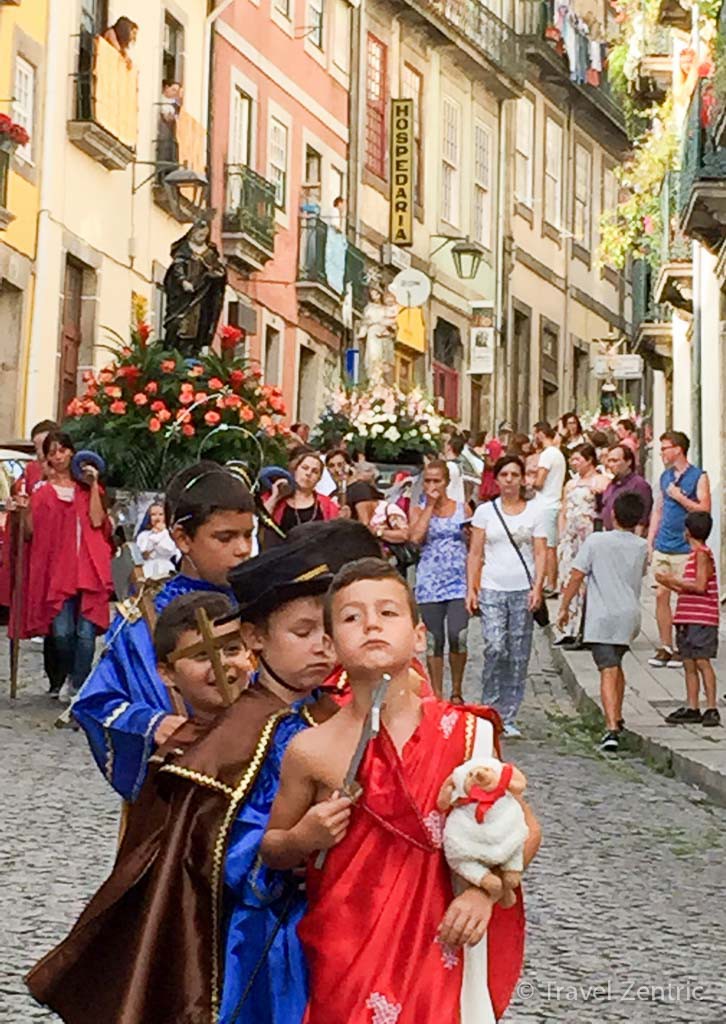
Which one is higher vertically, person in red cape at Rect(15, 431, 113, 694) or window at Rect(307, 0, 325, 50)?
window at Rect(307, 0, 325, 50)

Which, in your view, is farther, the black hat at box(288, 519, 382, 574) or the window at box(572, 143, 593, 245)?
the window at box(572, 143, 593, 245)

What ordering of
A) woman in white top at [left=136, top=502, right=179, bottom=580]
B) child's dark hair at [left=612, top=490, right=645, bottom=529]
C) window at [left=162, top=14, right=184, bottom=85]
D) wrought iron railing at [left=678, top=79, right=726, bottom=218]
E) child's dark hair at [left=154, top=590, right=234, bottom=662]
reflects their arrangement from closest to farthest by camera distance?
child's dark hair at [left=154, top=590, right=234, bottom=662] < woman in white top at [left=136, top=502, right=179, bottom=580] < child's dark hair at [left=612, top=490, right=645, bottom=529] < wrought iron railing at [left=678, top=79, right=726, bottom=218] < window at [left=162, top=14, right=184, bottom=85]

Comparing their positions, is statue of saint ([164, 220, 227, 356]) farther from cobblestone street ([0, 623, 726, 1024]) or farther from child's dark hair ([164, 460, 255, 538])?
child's dark hair ([164, 460, 255, 538])

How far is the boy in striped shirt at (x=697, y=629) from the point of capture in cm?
1423

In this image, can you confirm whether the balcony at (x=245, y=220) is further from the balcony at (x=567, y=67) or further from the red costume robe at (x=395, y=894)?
the red costume robe at (x=395, y=894)

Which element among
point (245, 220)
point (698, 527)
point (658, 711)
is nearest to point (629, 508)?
point (698, 527)

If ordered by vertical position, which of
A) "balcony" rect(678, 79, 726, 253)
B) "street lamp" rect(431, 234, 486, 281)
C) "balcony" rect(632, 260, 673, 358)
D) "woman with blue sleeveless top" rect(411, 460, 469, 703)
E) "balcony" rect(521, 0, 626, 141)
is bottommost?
"woman with blue sleeveless top" rect(411, 460, 469, 703)

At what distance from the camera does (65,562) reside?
49.7 ft

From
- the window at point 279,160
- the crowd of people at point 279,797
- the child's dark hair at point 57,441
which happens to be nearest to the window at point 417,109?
the window at point 279,160

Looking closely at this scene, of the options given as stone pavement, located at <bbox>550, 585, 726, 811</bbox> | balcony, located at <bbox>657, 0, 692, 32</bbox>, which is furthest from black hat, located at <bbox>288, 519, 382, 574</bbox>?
balcony, located at <bbox>657, 0, 692, 32</bbox>

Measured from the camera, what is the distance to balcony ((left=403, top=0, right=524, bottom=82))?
42.7 meters

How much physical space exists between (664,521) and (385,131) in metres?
23.9

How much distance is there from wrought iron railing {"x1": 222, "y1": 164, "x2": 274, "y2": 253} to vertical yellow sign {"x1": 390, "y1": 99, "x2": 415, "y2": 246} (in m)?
6.89

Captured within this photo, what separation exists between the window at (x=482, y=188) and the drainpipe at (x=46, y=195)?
19.4 m
